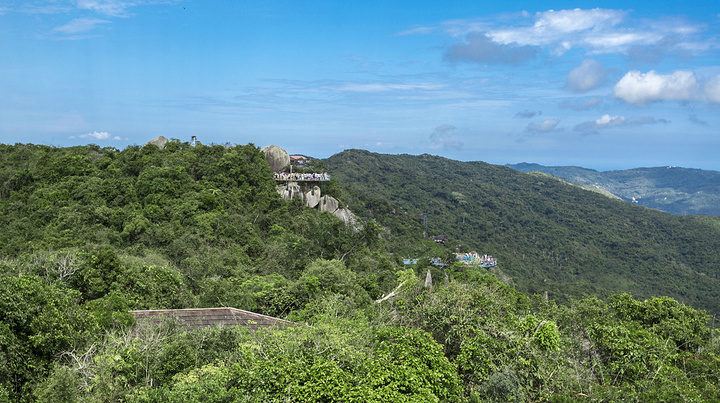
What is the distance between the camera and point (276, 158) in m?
39.9

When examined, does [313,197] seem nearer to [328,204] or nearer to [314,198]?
[314,198]

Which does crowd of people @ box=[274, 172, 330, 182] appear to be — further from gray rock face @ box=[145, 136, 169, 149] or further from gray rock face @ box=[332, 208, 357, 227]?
gray rock face @ box=[145, 136, 169, 149]

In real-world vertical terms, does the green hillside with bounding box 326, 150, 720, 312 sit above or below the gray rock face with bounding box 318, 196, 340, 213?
below

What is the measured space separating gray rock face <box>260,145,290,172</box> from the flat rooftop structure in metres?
26.3

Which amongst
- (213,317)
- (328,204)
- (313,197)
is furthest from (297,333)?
Answer: (328,204)

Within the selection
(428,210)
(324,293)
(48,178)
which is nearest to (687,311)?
(324,293)

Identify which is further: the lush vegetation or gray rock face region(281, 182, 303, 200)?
gray rock face region(281, 182, 303, 200)

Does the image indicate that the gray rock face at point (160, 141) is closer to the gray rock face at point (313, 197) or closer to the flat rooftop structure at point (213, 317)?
the gray rock face at point (313, 197)

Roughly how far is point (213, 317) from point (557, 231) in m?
108

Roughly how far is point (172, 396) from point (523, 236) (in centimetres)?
10507

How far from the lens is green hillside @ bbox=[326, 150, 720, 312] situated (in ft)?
267

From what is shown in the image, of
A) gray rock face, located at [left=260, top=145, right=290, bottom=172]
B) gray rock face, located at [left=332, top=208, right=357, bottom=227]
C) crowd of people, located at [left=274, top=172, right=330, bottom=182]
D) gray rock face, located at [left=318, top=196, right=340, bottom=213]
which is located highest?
gray rock face, located at [left=260, top=145, right=290, bottom=172]

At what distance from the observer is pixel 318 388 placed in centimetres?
905

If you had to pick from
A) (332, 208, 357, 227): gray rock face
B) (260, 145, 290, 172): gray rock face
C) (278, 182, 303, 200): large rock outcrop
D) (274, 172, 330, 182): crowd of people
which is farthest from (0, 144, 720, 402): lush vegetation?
(260, 145, 290, 172): gray rock face
